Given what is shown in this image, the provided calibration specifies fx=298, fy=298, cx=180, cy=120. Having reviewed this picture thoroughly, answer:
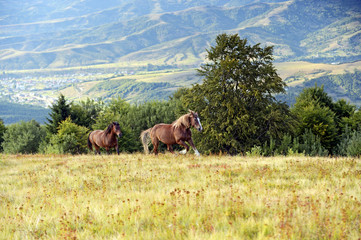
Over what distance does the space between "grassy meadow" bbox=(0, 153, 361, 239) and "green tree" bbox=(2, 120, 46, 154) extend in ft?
207

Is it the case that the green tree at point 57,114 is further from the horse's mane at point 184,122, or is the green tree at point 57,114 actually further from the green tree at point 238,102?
the horse's mane at point 184,122

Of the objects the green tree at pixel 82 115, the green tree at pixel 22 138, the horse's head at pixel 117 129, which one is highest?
the green tree at pixel 82 115

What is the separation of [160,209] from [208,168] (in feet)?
19.8

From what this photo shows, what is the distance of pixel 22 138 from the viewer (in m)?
70.7

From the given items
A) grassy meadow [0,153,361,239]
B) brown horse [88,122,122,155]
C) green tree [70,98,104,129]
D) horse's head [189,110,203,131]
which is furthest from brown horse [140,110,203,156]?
green tree [70,98,104,129]

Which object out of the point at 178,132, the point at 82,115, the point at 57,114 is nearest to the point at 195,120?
the point at 178,132

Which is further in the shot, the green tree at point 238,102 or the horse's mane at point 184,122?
the green tree at point 238,102

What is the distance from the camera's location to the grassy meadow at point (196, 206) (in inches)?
233

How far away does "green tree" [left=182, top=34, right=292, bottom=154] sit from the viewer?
29.8 meters

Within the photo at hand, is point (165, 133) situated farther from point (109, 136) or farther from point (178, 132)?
point (109, 136)

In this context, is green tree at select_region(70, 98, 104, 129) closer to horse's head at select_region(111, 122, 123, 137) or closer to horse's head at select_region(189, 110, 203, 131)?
horse's head at select_region(111, 122, 123, 137)

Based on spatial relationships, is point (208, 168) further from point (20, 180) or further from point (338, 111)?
point (338, 111)

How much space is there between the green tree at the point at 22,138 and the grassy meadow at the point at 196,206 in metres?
63.1

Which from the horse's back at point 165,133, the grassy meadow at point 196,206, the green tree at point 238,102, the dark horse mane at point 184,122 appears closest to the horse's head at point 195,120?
the dark horse mane at point 184,122
